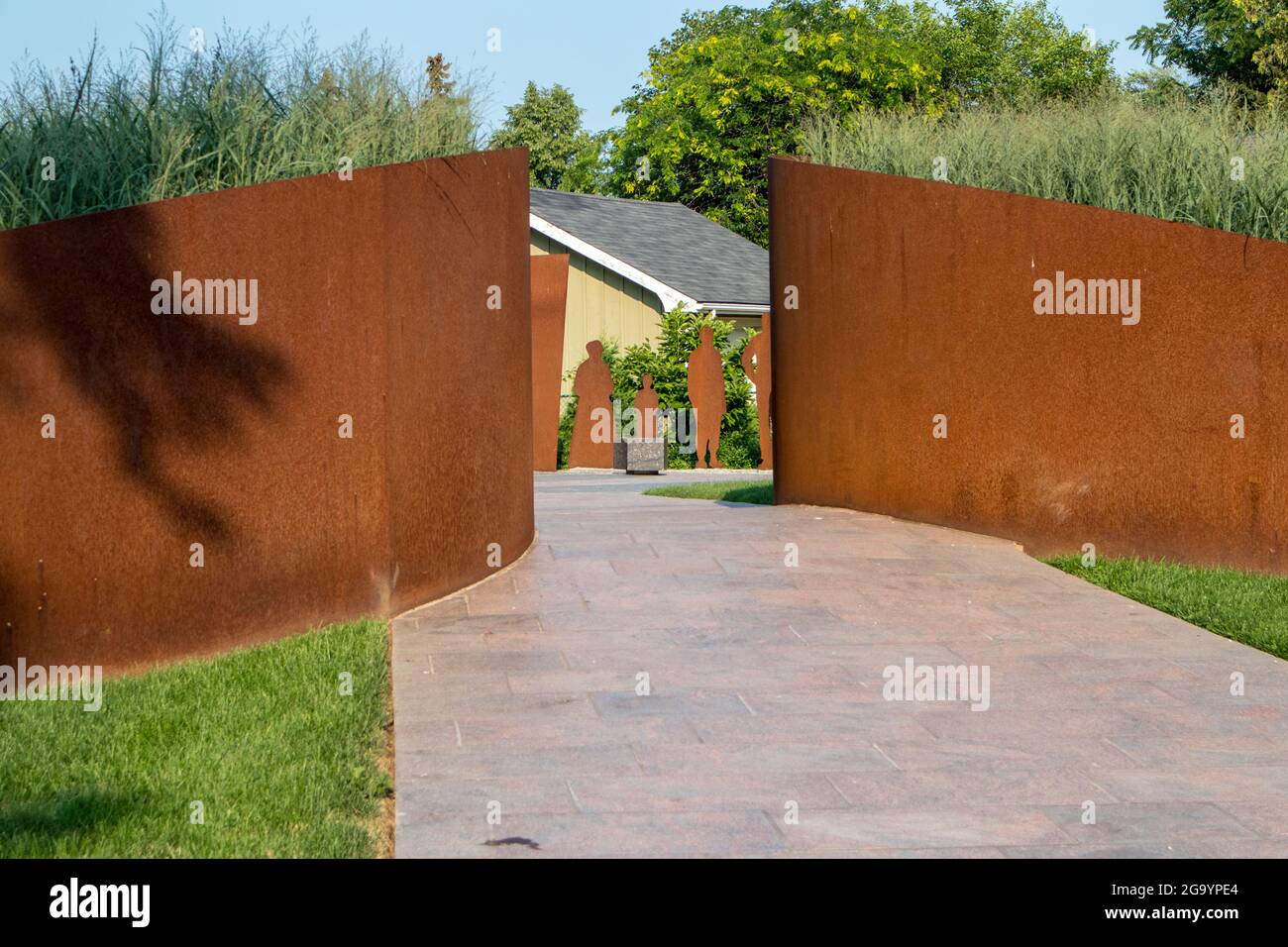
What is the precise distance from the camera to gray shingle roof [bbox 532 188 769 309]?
27188 millimetres

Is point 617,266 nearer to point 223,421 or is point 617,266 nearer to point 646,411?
point 646,411

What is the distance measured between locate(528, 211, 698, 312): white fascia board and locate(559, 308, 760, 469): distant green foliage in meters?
1.00

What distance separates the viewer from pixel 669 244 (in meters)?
29.8

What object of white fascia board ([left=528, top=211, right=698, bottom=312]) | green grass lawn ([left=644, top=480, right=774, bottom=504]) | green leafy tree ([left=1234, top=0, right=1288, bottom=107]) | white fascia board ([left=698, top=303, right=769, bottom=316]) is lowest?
green grass lawn ([left=644, top=480, right=774, bottom=504])

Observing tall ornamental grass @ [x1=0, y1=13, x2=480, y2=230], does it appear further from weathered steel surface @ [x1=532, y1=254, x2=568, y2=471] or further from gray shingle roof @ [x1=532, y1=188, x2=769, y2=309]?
gray shingle roof @ [x1=532, y1=188, x2=769, y2=309]

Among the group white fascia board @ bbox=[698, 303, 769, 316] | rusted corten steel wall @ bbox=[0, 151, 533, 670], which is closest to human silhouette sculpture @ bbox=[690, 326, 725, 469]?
white fascia board @ bbox=[698, 303, 769, 316]

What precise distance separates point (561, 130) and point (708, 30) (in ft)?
25.8

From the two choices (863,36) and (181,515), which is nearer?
(181,515)

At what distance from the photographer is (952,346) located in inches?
384

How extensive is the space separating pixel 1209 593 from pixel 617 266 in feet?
63.2

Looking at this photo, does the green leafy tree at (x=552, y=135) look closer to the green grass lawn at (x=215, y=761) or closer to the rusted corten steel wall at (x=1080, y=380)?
the rusted corten steel wall at (x=1080, y=380)
